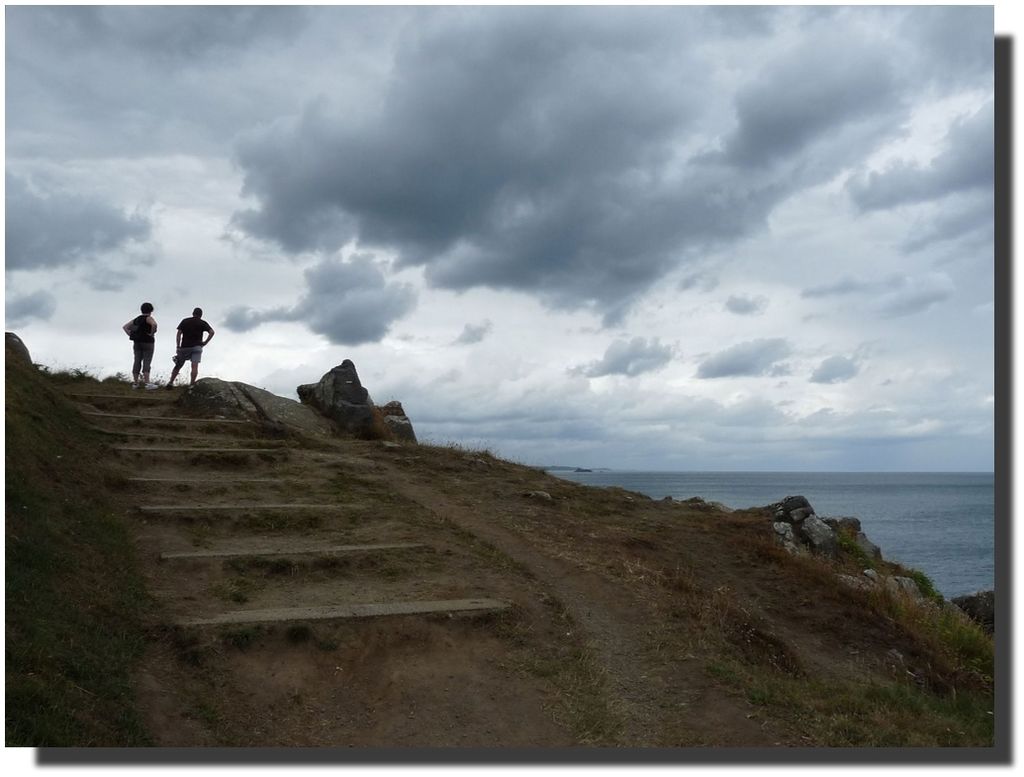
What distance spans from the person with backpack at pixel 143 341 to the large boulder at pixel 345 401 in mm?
3816

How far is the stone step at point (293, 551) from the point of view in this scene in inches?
347

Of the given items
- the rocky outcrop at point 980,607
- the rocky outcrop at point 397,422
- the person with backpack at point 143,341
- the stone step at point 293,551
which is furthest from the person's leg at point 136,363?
the rocky outcrop at point 980,607

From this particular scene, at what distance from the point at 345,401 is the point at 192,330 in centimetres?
420

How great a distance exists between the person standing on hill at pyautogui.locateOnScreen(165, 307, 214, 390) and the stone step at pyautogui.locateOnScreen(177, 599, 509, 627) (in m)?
13.0

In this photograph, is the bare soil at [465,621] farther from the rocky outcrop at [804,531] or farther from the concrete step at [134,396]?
the concrete step at [134,396]

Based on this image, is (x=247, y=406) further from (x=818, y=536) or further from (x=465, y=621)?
(x=818, y=536)

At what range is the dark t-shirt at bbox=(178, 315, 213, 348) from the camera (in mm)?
19250

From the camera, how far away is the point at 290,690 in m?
6.61

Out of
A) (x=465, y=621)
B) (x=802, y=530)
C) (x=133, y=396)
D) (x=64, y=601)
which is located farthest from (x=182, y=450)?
(x=802, y=530)

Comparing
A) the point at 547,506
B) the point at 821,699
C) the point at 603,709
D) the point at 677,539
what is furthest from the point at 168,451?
the point at 821,699

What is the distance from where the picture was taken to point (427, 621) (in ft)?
24.9

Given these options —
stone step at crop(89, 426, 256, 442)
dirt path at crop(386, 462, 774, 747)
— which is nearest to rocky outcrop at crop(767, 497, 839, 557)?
dirt path at crop(386, 462, 774, 747)

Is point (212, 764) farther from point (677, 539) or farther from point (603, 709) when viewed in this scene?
point (677, 539)

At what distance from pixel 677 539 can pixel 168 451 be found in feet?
26.9
